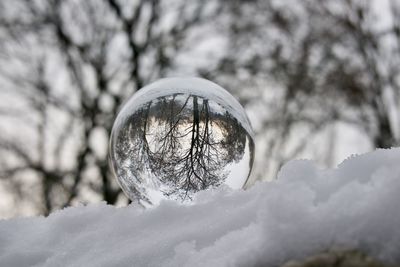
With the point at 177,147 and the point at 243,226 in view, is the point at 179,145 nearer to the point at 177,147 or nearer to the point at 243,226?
the point at 177,147

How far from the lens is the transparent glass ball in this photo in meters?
2.22

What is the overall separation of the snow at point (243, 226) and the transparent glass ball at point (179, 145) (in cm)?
25

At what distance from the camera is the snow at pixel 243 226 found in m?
1.22

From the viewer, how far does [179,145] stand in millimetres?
2230

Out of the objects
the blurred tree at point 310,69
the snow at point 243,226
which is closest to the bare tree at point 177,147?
the snow at point 243,226

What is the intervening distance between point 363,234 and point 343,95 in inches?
472

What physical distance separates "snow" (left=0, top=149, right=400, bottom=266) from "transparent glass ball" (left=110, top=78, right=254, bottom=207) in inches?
9.9

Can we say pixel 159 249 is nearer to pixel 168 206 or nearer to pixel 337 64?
pixel 168 206

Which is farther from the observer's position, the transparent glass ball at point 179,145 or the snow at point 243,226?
the transparent glass ball at point 179,145

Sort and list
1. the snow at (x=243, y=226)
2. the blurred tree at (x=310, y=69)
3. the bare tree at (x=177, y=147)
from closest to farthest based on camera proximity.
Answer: the snow at (x=243, y=226) < the bare tree at (x=177, y=147) < the blurred tree at (x=310, y=69)

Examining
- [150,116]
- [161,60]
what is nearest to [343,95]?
[161,60]

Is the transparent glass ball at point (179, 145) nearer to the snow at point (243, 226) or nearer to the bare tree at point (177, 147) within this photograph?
the bare tree at point (177, 147)

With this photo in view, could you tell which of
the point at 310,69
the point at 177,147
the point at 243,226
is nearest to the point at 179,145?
the point at 177,147

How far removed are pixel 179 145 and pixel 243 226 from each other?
0.71 meters
